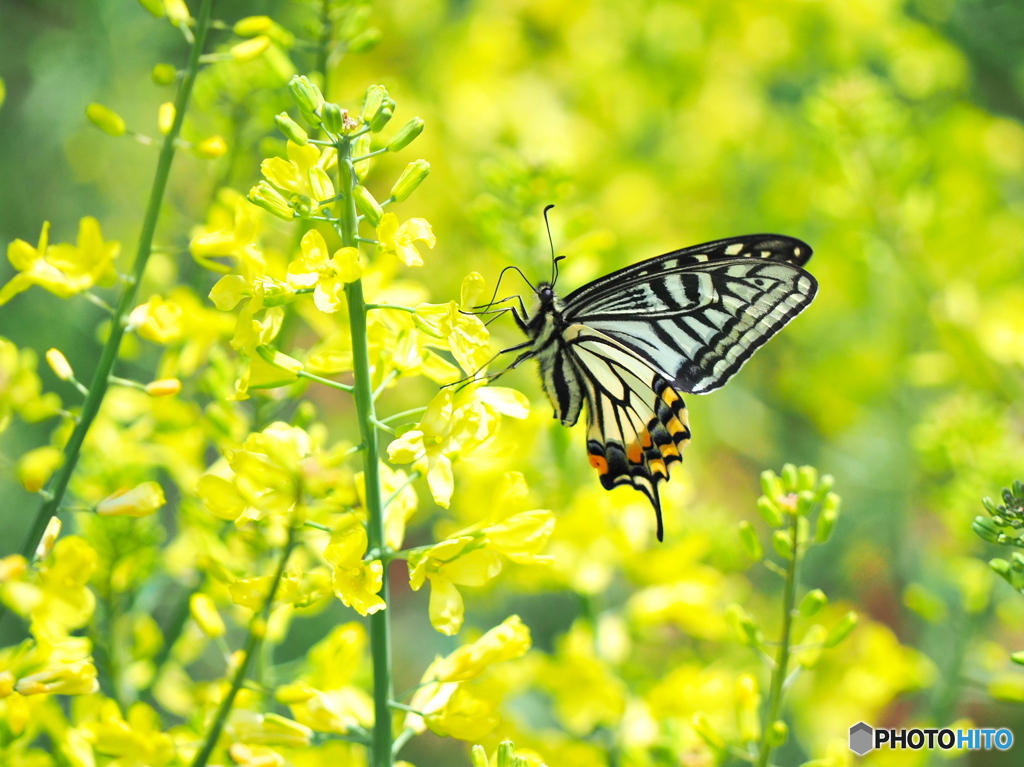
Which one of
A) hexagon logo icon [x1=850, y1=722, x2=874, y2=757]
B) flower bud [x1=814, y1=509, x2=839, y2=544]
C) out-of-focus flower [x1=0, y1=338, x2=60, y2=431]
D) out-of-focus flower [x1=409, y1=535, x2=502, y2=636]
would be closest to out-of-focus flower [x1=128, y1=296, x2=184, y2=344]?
out-of-focus flower [x1=0, y1=338, x2=60, y2=431]

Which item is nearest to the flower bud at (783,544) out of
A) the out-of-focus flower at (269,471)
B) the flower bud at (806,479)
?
the flower bud at (806,479)

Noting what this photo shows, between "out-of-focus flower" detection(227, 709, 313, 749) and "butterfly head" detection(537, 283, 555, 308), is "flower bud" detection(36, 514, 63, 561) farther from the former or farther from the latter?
"butterfly head" detection(537, 283, 555, 308)

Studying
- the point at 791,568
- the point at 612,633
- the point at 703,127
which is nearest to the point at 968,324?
the point at 703,127

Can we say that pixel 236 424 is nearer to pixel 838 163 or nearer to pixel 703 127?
pixel 838 163

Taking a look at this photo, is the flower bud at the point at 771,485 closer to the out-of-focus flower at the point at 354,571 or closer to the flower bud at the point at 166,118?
the out-of-focus flower at the point at 354,571

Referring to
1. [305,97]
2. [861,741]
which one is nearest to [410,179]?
[305,97]

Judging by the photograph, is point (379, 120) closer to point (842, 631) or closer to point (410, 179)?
point (410, 179)
